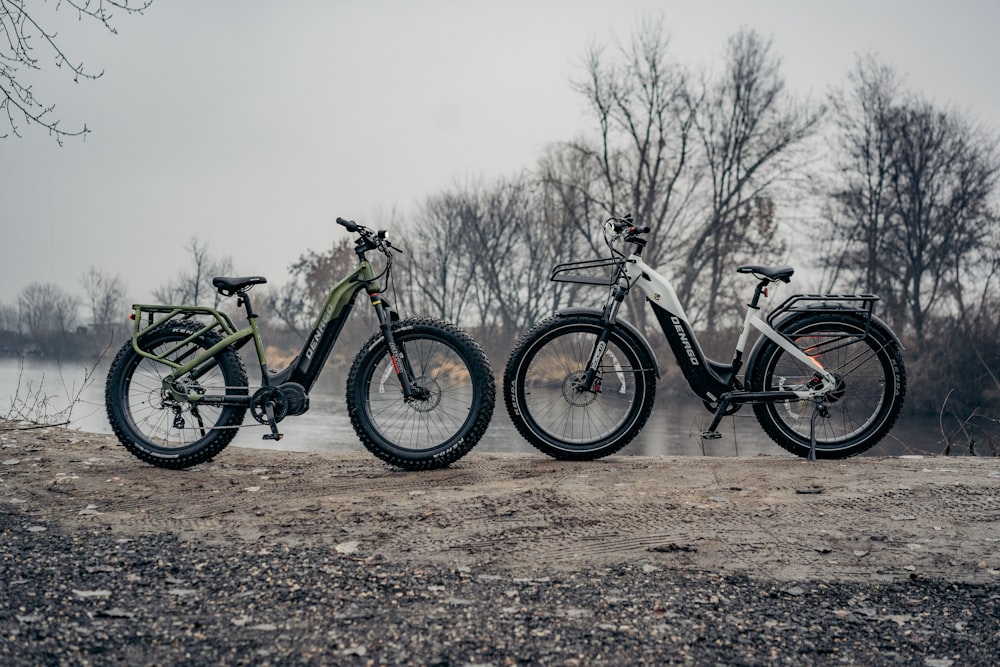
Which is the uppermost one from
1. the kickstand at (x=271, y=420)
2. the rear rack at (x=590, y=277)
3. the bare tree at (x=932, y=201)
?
the bare tree at (x=932, y=201)

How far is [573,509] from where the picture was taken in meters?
3.92

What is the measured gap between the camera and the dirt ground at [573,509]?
3330 mm

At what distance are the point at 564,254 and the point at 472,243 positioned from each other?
6.04 m

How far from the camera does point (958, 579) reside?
3154mm

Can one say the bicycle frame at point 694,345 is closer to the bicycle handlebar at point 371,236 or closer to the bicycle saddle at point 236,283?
the bicycle handlebar at point 371,236

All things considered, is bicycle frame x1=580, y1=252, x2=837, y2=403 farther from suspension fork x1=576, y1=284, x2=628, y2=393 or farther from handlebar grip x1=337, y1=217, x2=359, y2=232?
handlebar grip x1=337, y1=217, x2=359, y2=232

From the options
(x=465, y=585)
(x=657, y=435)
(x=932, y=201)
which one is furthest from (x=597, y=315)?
(x=932, y=201)

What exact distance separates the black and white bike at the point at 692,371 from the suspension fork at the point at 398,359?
0.61 meters

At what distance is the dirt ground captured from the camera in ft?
10.9

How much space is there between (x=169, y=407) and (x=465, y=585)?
314 centimetres

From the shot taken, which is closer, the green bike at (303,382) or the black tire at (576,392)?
the green bike at (303,382)

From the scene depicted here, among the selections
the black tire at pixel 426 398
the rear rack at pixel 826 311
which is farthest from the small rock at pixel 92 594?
the rear rack at pixel 826 311

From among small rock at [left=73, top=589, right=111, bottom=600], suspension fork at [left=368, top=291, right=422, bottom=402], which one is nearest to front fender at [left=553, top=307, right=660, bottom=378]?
suspension fork at [left=368, top=291, right=422, bottom=402]

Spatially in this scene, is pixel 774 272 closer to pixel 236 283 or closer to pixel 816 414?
pixel 816 414
